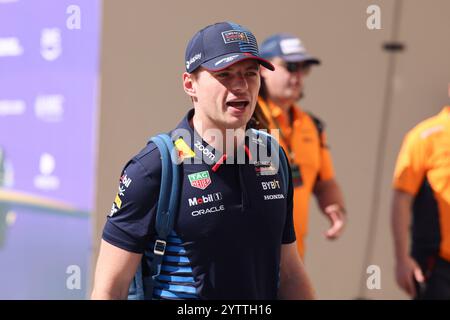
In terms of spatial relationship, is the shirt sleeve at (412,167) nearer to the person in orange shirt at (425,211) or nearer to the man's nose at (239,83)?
the person in orange shirt at (425,211)

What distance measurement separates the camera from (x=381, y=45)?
202 inches

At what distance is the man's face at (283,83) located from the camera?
4.50 metres

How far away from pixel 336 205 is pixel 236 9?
123 centimetres

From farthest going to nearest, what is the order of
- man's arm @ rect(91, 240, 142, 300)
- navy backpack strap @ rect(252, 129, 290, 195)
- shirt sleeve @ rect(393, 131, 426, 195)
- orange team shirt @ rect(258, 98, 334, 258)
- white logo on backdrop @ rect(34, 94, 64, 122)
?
white logo on backdrop @ rect(34, 94, 64, 122) < shirt sleeve @ rect(393, 131, 426, 195) < orange team shirt @ rect(258, 98, 334, 258) < navy backpack strap @ rect(252, 129, 290, 195) < man's arm @ rect(91, 240, 142, 300)

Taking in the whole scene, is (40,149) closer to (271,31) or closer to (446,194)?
(271,31)

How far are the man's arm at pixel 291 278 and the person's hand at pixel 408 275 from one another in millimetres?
1950

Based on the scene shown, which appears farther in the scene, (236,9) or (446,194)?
(236,9)

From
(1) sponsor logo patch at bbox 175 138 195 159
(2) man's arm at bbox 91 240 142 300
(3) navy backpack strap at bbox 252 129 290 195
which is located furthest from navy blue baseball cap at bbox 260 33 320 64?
(2) man's arm at bbox 91 240 142 300

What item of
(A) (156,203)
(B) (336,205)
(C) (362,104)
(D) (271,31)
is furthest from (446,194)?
(A) (156,203)

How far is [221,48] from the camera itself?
2.54 m

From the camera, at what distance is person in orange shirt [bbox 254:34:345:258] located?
4.46 meters

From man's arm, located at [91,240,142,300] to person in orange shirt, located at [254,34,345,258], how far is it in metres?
1.97

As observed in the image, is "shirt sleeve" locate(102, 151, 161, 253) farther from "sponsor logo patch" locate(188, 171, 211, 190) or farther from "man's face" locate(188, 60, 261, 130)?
"man's face" locate(188, 60, 261, 130)

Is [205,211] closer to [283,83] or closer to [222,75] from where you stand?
[222,75]
